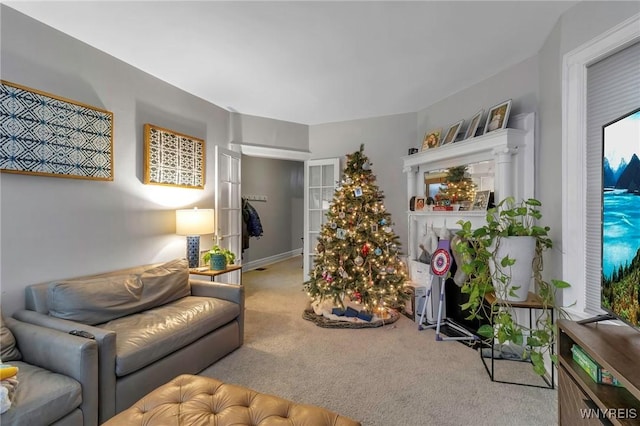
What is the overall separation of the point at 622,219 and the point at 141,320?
2887mm

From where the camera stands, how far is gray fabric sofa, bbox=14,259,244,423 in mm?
1800

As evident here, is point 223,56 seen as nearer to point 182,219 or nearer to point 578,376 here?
point 182,219

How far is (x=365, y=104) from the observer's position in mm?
3980

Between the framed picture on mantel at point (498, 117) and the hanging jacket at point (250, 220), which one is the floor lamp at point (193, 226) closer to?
the hanging jacket at point (250, 220)

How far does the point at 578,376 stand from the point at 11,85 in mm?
3659

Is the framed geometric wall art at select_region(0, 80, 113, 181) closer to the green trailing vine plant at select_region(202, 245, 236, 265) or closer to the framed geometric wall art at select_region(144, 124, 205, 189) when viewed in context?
the framed geometric wall art at select_region(144, 124, 205, 189)

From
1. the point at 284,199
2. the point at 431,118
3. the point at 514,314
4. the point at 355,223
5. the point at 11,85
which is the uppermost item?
the point at 431,118

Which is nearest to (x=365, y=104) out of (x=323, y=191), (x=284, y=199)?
(x=323, y=191)

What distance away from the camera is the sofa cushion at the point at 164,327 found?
6.13 ft

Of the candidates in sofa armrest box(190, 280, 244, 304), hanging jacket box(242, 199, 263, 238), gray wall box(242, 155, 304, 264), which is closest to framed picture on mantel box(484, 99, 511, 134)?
sofa armrest box(190, 280, 244, 304)

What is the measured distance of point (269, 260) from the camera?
6.93 metres

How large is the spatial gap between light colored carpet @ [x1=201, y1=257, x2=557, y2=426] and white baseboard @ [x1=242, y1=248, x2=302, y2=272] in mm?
2886

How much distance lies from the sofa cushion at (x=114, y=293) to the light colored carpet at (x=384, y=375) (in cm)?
77

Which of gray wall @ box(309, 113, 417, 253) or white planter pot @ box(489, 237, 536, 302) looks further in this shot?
gray wall @ box(309, 113, 417, 253)
